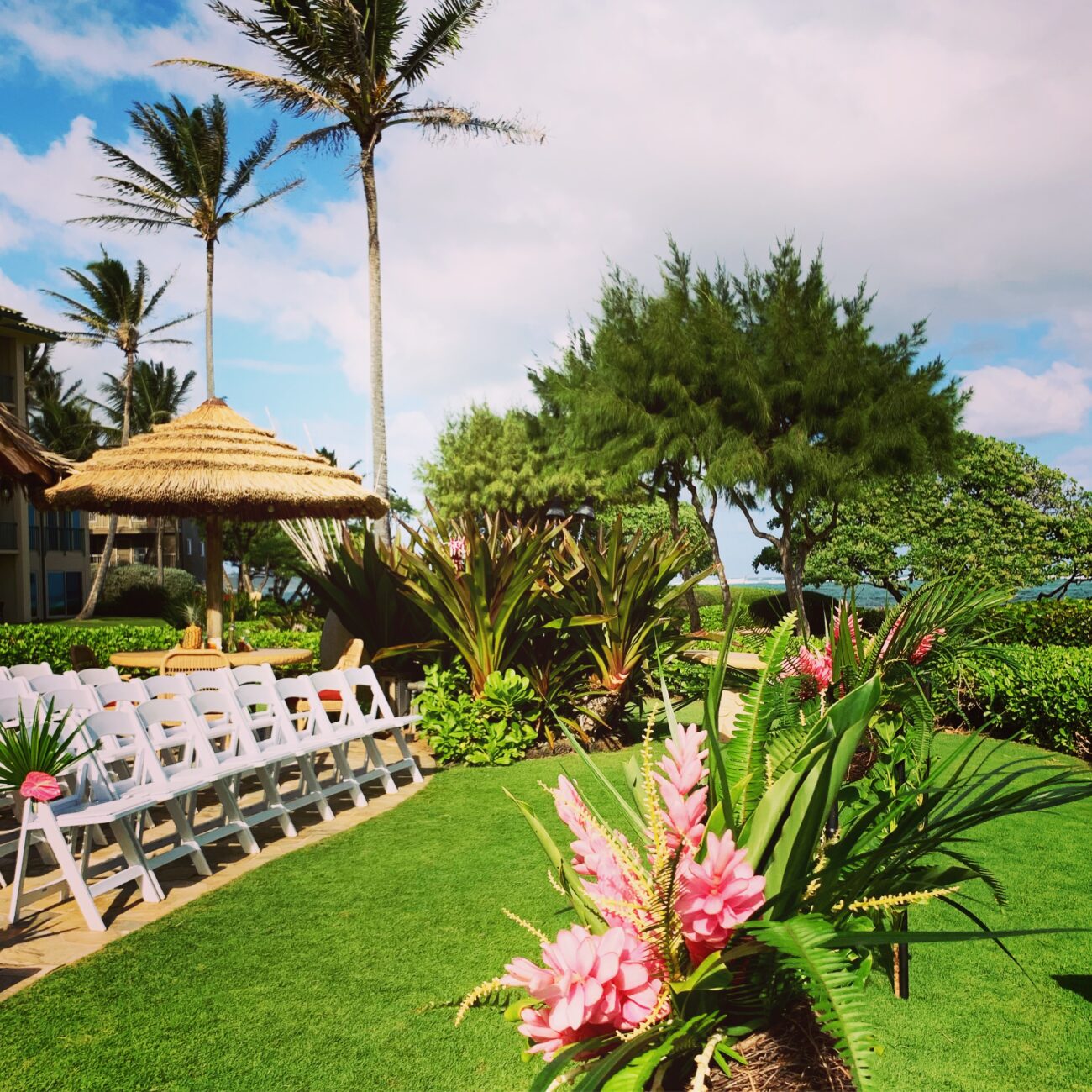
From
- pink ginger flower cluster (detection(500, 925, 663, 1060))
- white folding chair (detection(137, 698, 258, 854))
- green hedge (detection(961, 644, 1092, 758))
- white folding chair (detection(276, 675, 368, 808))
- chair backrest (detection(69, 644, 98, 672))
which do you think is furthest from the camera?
chair backrest (detection(69, 644, 98, 672))

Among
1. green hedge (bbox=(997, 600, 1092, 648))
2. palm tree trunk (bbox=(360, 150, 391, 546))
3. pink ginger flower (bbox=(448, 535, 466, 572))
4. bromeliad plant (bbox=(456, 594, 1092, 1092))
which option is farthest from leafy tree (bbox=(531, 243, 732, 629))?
bromeliad plant (bbox=(456, 594, 1092, 1092))

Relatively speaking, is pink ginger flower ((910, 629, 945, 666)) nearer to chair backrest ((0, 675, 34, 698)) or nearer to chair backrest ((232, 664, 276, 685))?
chair backrest ((232, 664, 276, 685))

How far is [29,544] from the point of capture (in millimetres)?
29516

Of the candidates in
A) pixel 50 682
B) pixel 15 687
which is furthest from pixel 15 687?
pixel 50 682

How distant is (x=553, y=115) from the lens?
2003cm

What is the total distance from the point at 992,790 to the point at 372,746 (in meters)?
6.41

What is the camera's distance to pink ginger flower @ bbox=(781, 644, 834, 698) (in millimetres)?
2811

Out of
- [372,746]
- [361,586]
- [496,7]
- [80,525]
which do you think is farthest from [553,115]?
[80,525]

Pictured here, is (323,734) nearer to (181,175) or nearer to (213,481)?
(213,481)

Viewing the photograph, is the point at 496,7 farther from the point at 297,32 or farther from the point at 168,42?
the point at 168,42

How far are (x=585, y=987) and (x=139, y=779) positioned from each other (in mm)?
5014

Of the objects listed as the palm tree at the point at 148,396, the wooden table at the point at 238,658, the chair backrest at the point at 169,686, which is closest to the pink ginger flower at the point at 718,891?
the chair backrest at the point at 169,686

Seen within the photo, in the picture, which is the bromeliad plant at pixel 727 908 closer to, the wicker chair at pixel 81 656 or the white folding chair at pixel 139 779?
the white folding chair at pixel 139 779

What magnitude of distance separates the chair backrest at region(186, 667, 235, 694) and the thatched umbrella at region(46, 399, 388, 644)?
3.38 metres
